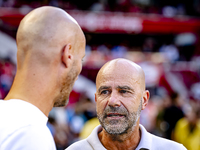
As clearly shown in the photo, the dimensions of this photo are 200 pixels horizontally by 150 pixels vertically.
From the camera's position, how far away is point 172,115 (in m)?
5.24

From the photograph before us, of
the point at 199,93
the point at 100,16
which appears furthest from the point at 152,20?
the point at 199,93

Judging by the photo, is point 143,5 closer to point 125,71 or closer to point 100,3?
point 100,3

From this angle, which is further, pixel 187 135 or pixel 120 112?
pixel 187 135

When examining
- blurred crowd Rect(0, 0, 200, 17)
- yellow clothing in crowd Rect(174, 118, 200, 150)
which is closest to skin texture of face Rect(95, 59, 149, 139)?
yellow clothing in crowd Rect(174, 118, 200, 150)

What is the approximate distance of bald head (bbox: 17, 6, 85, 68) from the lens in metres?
1.19

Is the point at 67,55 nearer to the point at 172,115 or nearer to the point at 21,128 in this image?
the point at 21,128

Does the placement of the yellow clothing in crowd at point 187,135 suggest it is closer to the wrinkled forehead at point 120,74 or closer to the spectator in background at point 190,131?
the spectator in background at point 190,131

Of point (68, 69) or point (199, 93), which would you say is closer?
point (68, 69)

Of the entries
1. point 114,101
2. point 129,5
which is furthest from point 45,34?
point 129,5

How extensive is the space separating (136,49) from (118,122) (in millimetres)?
10398

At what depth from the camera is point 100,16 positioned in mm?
10445

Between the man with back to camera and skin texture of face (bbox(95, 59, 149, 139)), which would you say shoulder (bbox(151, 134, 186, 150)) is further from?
skin texture of face (bbox(95, 59, 149, 139))

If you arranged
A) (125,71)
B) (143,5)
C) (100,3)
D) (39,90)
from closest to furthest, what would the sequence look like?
1. (39,90)
2. (125,71)
3. (100,3)
4. (143,5)

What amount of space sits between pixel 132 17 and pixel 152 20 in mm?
847
